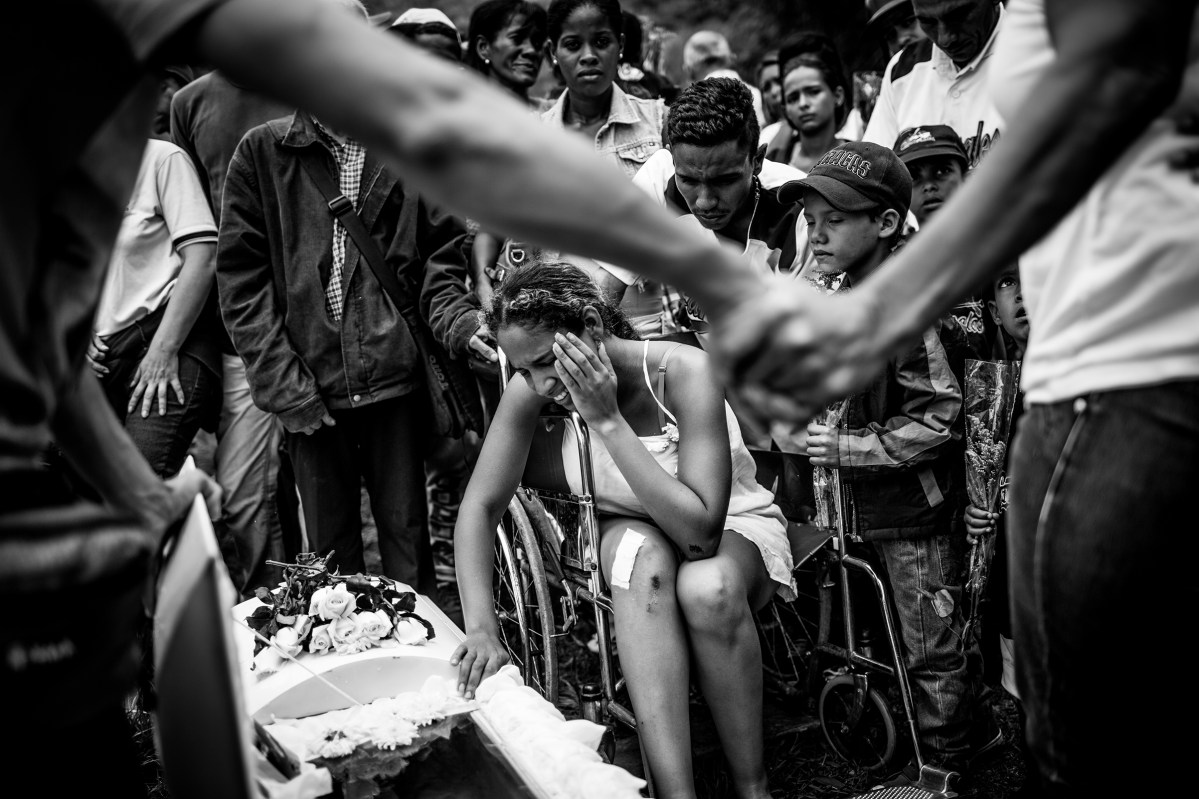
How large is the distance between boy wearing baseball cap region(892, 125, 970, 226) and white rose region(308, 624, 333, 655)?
246cm

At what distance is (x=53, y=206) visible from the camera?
4.11ft

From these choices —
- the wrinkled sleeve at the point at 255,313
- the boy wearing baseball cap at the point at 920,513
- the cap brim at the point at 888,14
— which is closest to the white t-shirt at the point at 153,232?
the wrinkled sleeve at the point at 255,313

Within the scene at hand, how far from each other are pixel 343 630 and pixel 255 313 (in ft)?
5.00

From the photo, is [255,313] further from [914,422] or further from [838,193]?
[914,422]

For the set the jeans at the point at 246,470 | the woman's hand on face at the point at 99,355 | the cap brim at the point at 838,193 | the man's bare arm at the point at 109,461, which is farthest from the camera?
the jeans at the point at 246,470

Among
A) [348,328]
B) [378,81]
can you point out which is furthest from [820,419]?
[378,81]

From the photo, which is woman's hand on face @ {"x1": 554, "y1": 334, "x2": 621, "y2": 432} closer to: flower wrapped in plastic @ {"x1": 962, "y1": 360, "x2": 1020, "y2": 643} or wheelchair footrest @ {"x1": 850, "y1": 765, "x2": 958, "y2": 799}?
flower wrapped in plastic @ {"x1": 962, "y1": 360, "x2": 1020, "y2": 643}

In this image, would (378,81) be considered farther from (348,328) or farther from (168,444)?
(168,444)

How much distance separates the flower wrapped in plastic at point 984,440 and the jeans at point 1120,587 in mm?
1876

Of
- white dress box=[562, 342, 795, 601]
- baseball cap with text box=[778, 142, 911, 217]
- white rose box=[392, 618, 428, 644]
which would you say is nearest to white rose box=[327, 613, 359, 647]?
white rose box=[392, 618, 428, 644]

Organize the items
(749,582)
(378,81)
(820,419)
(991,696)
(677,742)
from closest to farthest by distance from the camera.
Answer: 1. (378,81)
2. (677,742)
3. (749,582)
4. (820,419)
5. (991,696)

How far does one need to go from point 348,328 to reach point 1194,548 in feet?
10.7

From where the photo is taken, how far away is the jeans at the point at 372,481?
4.17 m

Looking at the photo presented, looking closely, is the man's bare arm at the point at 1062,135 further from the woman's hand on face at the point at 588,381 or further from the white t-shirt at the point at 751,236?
the white t-shirt at the point at 751,236
